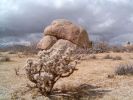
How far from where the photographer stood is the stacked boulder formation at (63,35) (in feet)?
Result: 105

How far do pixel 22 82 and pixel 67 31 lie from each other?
63.3 feet

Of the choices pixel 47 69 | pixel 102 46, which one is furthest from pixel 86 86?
pixel 102 46

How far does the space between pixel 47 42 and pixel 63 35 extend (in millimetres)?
1599

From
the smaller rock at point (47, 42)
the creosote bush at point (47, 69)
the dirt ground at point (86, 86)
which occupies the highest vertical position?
the smaller rock at point (47, 42)

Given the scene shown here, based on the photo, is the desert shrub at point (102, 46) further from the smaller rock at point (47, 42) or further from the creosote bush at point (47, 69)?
the creosote bush at point (47, 69)

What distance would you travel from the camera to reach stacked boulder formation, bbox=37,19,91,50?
105 ft

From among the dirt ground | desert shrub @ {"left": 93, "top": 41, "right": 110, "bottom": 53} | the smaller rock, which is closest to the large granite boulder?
the smaller rock

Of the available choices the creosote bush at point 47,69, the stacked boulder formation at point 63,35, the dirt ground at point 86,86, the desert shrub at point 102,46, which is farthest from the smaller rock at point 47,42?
the creosote bush at point 47,69

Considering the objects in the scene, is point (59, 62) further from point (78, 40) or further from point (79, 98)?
point (78, 40)

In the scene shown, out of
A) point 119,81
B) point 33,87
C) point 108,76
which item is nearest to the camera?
point 33,87

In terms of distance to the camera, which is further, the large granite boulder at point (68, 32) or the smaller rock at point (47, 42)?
the large granite boulder at point (68, 32)

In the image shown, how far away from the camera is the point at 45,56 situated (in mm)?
11594

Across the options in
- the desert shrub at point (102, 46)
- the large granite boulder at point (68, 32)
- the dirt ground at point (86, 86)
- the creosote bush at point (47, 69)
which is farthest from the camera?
the desert shrub at point (102, 46)

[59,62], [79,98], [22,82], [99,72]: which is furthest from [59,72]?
[99,72]
